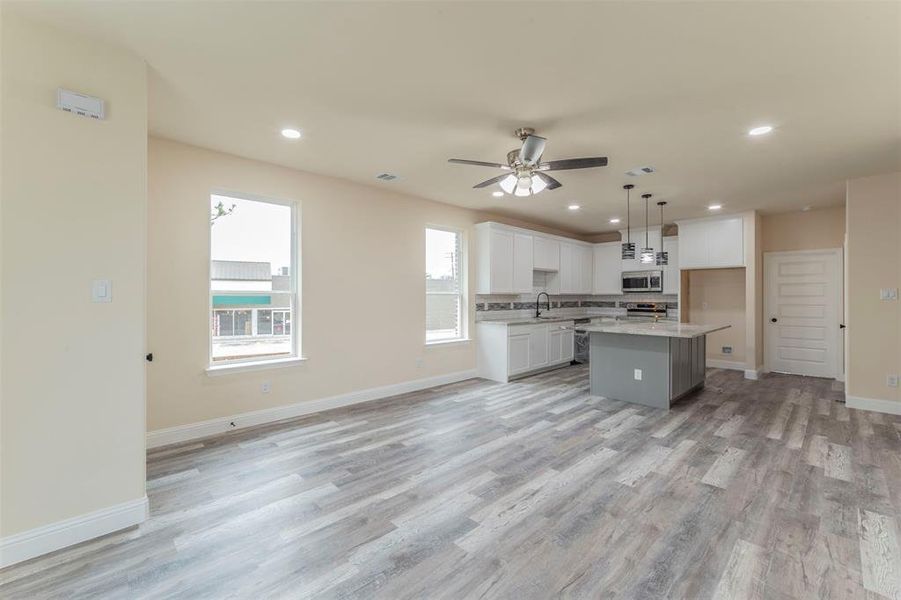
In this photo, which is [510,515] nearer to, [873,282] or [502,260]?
[502,260]

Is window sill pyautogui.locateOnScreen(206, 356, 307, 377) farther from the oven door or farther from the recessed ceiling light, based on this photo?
the oven door

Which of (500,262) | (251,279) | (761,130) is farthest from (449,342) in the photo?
(761,130)

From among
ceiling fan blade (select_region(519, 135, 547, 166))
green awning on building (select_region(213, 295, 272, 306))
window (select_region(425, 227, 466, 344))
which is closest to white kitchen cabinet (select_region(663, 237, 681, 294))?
window (select_region(425, 227, 466, 344))

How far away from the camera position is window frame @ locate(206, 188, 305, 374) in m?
3.77

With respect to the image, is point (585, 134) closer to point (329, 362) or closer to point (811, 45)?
point (811, 45)

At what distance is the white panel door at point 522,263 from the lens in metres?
6.61

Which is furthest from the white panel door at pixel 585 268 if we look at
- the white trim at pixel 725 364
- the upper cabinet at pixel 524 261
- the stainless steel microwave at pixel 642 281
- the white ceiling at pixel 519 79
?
the white ceiling at pixel 519 79

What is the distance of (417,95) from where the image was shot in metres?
2.72

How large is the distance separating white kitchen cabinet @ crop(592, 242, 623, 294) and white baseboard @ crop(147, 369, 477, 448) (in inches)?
175

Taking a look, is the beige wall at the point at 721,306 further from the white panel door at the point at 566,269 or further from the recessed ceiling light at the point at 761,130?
the recessed ceiling light at the point at 761,130

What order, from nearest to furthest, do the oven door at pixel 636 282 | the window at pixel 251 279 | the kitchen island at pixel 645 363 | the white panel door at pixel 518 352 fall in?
the window at pixel 251 279 → the kitchen island at pixel 645 363 → the white panel door at pixel 518 352 → the oven door at pixel 636 282

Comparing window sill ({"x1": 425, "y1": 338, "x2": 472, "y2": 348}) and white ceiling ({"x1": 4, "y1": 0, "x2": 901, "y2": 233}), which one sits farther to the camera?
window sill ({"x1": 425, "y1": 338, "x2": 472, "y2": 348})

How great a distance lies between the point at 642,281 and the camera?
7.73 metres

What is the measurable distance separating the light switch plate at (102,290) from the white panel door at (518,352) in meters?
4.71
